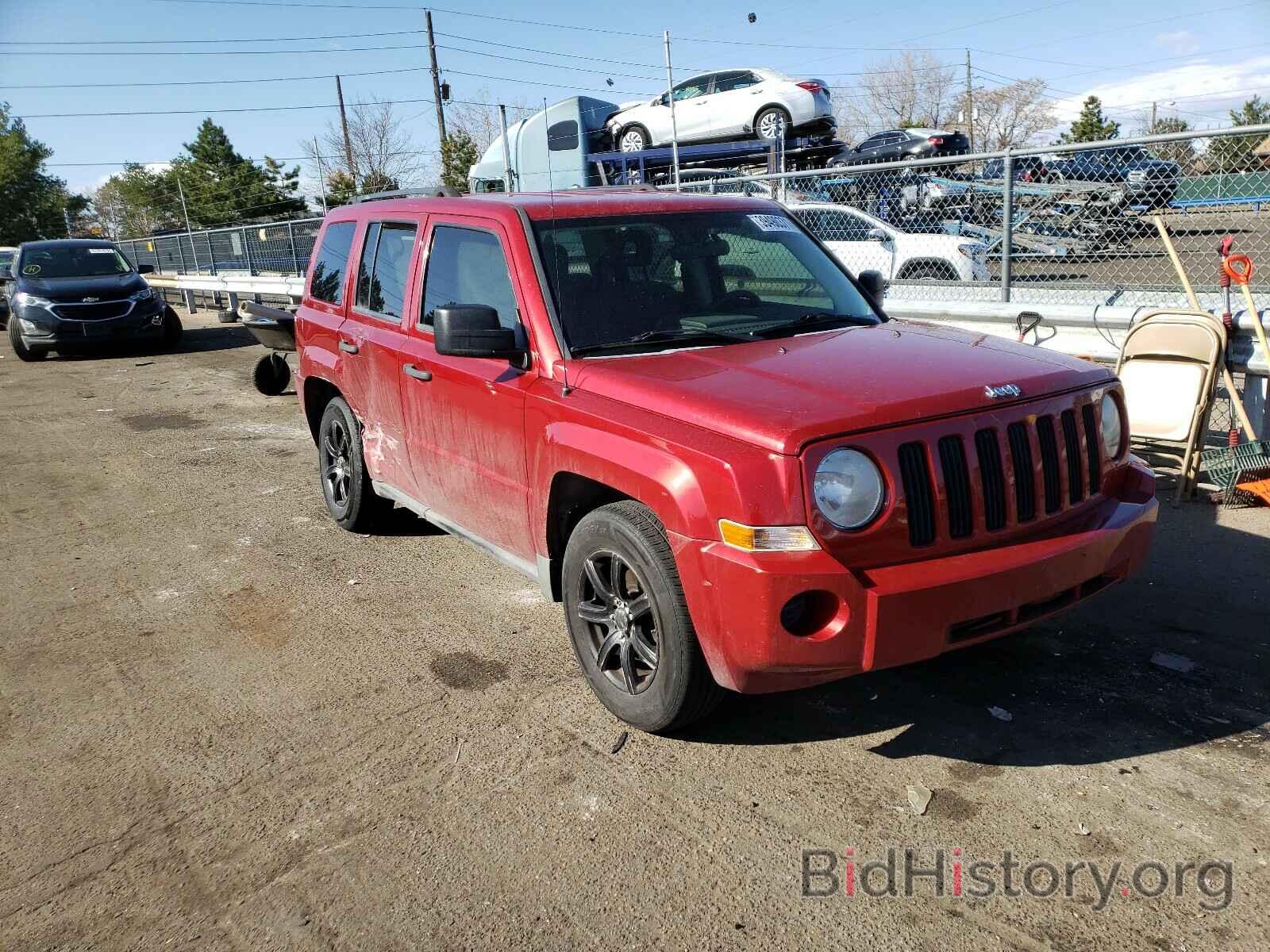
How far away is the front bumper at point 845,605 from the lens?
2.77m

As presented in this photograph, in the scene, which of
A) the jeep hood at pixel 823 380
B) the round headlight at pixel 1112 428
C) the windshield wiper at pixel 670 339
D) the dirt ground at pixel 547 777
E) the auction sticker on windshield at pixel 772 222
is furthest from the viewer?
the auction sticker on windshield at pixel 772 222

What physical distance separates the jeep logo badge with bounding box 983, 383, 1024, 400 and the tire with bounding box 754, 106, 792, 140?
51.9ft

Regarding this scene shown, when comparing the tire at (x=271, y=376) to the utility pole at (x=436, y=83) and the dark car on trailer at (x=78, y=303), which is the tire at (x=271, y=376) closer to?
the dark car on trailer at (x=78, y=303)

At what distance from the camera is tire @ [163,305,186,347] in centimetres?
1557

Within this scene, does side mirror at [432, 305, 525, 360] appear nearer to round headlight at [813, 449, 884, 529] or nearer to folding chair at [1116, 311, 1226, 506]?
round headlight at [813, 449, 884, 529]

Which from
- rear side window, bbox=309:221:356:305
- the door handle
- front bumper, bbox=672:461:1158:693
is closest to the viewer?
front bumper, bbox=672:461:1158:693

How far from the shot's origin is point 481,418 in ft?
13.1

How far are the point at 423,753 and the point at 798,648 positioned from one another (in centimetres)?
141

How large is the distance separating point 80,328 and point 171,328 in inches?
54.1

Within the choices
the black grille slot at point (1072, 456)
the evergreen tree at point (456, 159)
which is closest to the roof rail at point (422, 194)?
the black grille slot at point (1072, 456)

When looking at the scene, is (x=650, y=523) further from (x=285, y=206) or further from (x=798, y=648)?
(x=285, y=206)

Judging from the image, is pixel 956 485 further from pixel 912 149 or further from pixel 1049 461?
pixel 912 149

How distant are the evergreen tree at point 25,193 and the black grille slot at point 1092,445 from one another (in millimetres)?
76208

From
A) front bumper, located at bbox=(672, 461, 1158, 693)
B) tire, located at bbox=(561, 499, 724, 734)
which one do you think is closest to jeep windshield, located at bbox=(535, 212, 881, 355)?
tire, located at bbox=(561, 499, 724, 734)
